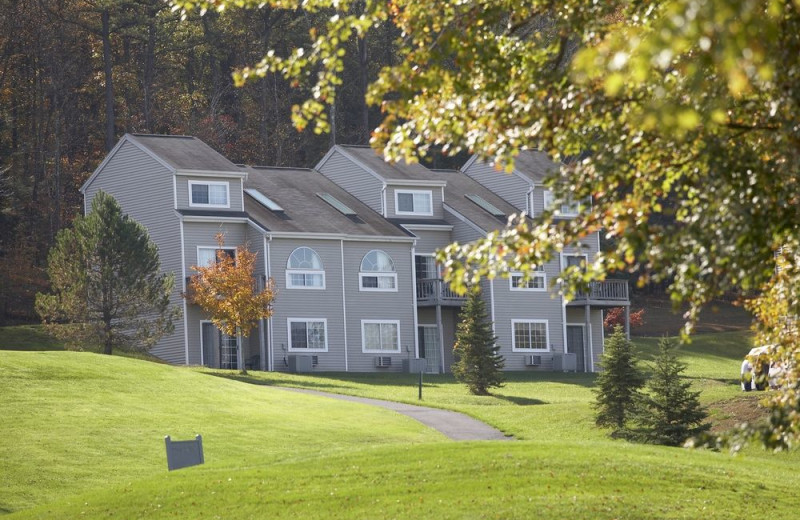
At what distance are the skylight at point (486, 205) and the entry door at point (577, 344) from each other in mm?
5937

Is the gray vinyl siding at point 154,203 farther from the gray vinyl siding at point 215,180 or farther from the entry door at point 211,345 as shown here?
the entry door at point 211,345

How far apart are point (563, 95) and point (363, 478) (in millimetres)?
10602

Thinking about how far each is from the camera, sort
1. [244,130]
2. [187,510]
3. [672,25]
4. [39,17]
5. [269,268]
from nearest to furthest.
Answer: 1. [672,25]
2. [187,510]
3. [269,268]
4. [39,17]
5. [244,130]

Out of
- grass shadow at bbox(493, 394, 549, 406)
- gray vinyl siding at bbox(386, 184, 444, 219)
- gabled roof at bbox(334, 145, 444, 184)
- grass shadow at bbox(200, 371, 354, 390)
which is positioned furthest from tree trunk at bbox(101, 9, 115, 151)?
grass shadow at bbox(493, 394, 549, 406)

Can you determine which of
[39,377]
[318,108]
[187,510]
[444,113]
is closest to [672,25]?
[444,113]

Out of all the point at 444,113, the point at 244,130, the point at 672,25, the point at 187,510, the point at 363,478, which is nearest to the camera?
the point at 672,25

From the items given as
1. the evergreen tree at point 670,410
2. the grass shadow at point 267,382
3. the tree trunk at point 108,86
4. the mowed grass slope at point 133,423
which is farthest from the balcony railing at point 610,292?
the evergreen tree at point 670,410

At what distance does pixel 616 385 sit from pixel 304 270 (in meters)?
20.1

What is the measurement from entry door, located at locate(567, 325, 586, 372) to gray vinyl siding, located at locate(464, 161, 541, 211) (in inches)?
232

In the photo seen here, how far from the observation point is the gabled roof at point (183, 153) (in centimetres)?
4716

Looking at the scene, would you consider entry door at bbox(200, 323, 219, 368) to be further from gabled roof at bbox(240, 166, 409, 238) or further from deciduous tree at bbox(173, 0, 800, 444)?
deciduous tree at bbox(173, 0, 800, 444)

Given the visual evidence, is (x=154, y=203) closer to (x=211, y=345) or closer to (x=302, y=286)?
(x=211, y=345)

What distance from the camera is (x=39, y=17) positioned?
6056cm

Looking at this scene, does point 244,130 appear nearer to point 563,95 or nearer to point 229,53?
point 229,53
